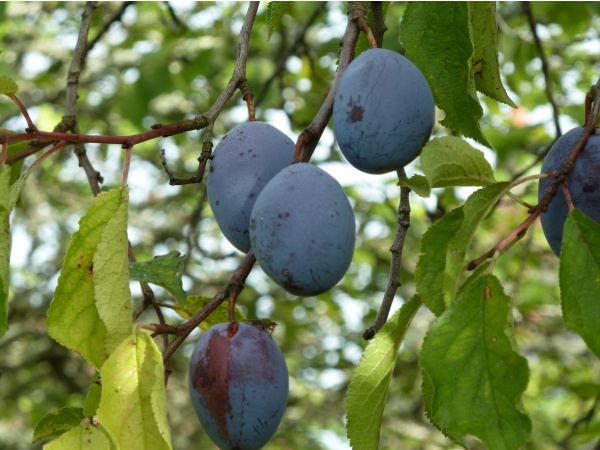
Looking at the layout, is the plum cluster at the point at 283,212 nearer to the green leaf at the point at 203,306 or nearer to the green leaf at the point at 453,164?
the green leaf at the point at 453,164

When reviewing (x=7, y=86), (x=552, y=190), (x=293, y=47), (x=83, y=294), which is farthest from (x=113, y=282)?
(x=293, y=47)

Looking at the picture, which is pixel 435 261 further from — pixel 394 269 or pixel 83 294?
pixel 83 294

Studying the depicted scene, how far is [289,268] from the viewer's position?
816 mm

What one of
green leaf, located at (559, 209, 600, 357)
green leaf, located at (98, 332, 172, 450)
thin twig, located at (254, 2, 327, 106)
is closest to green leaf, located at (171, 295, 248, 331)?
green leaf, located at (98, 332, 172, 450)

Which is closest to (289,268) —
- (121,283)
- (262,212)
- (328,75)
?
(262,212)

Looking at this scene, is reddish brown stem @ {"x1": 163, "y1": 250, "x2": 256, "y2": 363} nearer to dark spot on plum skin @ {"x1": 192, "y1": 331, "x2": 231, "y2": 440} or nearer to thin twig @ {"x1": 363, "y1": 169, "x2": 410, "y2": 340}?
dark spot on plum skin @ {"x1": 192, "y1": 331, "x2": 231, "y2": 440}

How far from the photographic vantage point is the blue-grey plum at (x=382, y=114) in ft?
2.77

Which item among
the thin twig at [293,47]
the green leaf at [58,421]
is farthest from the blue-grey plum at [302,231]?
the thin twig at [293,47]

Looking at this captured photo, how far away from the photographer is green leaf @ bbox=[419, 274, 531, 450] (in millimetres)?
764

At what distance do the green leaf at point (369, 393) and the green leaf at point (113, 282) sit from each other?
28cm

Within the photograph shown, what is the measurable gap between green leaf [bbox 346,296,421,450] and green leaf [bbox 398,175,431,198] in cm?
19

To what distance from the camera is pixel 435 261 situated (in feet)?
3.10

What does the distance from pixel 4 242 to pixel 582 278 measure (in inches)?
25.0

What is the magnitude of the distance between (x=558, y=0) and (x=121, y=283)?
2.27m
